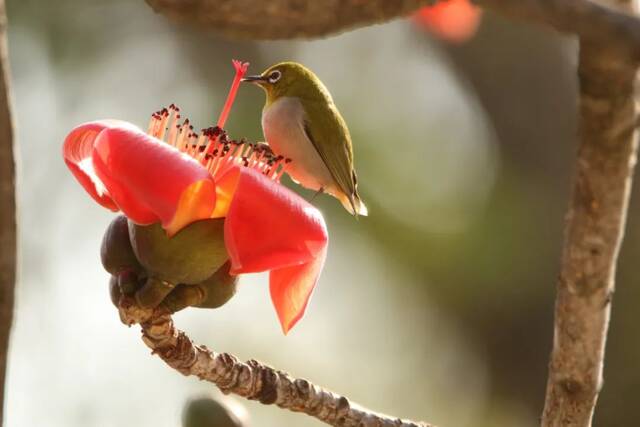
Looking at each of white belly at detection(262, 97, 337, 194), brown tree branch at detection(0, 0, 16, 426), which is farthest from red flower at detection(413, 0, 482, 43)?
brown tree branch at detection(0, 0, 16, 426)

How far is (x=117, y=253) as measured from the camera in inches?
63.9

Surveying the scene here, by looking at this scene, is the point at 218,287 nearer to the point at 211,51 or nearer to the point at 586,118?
the point at 586,118

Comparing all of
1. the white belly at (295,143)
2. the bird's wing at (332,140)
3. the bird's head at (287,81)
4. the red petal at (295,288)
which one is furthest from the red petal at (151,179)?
the bird's head at (287,81)

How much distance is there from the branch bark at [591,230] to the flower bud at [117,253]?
0.57m

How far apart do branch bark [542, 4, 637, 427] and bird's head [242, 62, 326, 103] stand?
1876mm

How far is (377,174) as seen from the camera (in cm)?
561

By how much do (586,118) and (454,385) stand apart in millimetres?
4583

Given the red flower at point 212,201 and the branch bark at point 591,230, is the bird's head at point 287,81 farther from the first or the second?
the branch bark at point 591,230

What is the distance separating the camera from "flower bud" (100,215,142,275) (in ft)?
5.32

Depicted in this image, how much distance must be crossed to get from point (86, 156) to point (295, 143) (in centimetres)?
134

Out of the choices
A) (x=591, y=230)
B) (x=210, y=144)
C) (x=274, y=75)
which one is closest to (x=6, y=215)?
(x=591, y=230)

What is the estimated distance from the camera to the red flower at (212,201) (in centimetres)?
150

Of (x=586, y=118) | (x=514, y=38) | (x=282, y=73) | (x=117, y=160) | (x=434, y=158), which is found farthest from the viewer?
(x=434, y=158)

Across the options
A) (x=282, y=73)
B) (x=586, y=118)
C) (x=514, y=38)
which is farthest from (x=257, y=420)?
(x=586, y=118)
